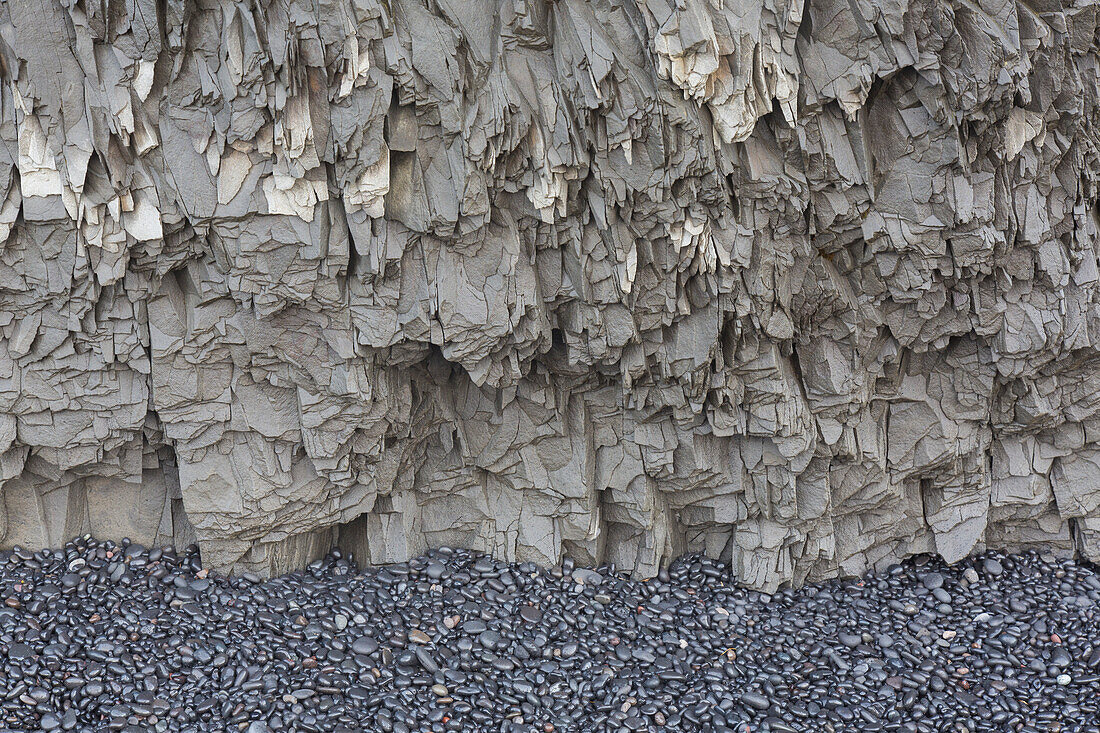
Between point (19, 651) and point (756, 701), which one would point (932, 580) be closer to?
point (756, 701)

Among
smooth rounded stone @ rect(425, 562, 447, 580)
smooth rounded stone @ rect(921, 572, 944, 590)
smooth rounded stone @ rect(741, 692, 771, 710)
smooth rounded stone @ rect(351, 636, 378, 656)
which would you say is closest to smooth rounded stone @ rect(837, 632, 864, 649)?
smooth rounded stone @ rect(741, 692, 771, 710)

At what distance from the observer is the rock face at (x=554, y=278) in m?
7.57

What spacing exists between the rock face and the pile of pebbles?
0.45 m

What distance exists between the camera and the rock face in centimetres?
757

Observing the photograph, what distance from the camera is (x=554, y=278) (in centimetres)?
861

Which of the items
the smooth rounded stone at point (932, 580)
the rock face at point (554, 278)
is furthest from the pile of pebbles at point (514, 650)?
the rock face at point (554, 278)

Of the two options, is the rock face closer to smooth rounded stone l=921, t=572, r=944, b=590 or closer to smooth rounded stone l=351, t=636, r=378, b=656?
smooth rounded stone l=921, t=572, r=944, b=590

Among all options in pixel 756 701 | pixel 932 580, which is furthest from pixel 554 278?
pixel 932 580

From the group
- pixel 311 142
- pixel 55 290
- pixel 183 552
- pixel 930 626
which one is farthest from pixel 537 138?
pixel 930 626

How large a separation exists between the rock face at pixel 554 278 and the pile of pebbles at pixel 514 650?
451 millimetres

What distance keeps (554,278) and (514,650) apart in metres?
3.54

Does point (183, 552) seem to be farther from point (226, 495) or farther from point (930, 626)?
point (930, 626)

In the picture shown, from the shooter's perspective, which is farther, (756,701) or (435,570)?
(435,570)

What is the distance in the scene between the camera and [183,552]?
31.9ft
